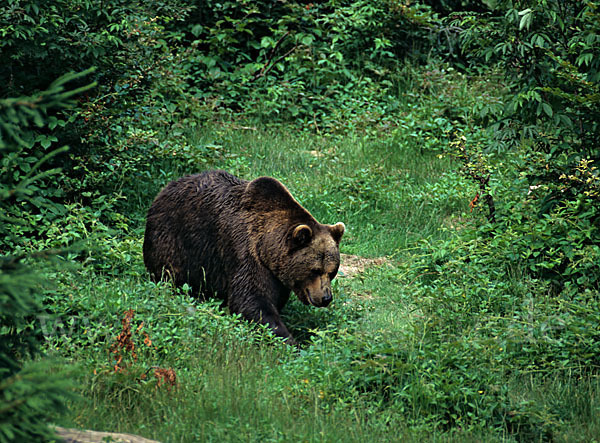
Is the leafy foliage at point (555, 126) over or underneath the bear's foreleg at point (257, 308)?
over

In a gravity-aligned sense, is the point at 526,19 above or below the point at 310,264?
above

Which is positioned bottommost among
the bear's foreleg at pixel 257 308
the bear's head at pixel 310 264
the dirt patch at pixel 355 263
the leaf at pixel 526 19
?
the dirt patch at pixel 355 263

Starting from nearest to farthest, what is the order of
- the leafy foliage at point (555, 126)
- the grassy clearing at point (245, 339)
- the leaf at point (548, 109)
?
1. the grassy clearing at point (245, 339)
2. the leafy foliage at point (555, 126)
3. the leaf at point (548, 109)

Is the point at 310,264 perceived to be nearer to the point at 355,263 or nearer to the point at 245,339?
the point at 245,339

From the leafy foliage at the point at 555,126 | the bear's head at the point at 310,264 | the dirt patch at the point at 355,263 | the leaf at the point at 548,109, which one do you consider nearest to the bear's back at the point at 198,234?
the bear's head at the point at 310,264

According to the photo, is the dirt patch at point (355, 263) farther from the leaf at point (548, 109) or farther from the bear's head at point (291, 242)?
the leaf at point (548, 109)

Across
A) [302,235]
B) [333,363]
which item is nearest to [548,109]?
[302,235]

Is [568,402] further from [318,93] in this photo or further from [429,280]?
[318,93]

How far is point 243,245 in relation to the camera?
6.98 metres

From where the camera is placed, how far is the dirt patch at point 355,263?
8.24 m

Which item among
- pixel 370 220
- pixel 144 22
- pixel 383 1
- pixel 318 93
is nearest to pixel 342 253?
pixel 370 220

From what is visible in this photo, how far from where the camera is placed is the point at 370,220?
9.53 metres

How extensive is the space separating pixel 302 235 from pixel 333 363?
5.65 feet

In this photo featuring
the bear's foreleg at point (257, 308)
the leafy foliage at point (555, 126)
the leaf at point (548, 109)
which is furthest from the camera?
the leaf at point (548, 109)
